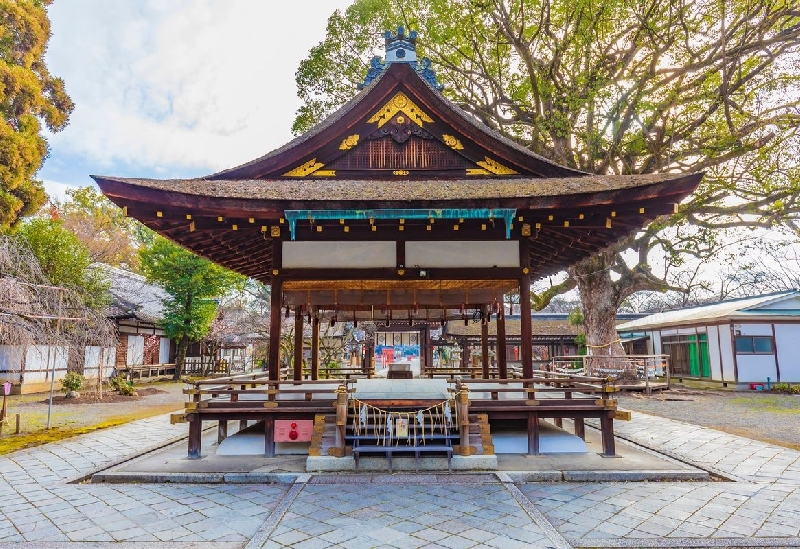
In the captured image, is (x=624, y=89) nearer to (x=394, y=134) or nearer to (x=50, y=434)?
(x=394, y=134)

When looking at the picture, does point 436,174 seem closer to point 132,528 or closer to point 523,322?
point 523,322

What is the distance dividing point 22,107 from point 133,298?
40.8ft

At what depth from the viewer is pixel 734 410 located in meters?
15.3

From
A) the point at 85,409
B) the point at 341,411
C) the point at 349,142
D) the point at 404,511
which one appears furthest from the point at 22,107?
the point at 404,511

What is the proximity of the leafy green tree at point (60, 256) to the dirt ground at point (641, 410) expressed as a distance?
4.72m

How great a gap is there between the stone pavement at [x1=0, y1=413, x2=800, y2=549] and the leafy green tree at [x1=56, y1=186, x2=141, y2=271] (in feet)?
117

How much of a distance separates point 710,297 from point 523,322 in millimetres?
50079

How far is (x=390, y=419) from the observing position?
24.7 ft

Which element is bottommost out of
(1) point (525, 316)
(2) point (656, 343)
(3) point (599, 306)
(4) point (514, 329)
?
(2) point (656, 343)

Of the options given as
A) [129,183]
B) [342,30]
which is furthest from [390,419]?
[342,30]

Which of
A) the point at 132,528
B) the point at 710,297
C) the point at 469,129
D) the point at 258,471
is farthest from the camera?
the point at 710,297

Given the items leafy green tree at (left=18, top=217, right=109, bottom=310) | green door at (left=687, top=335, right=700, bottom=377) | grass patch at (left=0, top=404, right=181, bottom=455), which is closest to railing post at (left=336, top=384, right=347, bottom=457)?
grass patch at (left=0, top=404, right=181, bottom=455)

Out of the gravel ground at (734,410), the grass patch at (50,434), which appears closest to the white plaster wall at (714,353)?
the gravel ground at (734,410)

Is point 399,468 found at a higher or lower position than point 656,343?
lower
